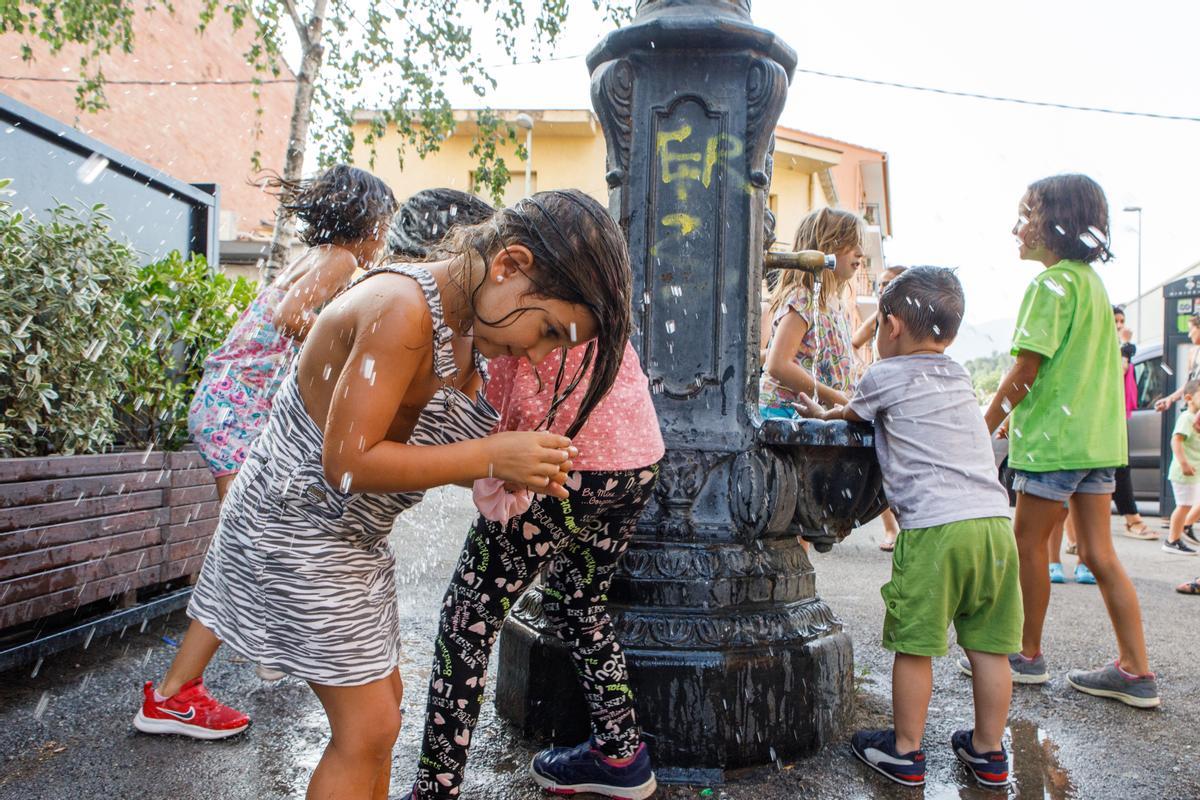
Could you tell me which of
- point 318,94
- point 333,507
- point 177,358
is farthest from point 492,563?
point 318,94

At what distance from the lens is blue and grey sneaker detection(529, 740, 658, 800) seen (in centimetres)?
228

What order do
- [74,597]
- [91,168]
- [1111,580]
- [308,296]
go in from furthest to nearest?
[91,168], [74,597], [1111,580], [308,296]

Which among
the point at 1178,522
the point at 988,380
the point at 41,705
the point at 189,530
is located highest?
the point at 988,380

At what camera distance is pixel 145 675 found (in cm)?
321

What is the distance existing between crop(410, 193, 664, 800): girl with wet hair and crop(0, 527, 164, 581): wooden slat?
1.80 m

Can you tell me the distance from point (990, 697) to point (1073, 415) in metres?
1.18

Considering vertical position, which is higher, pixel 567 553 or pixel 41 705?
pixel 567 553

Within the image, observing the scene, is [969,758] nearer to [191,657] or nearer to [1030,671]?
[1030,671]

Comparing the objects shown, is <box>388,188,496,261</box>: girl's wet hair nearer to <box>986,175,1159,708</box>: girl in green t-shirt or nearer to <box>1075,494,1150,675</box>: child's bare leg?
A: <box>986,175,1159,708</box>: girl in green t-shirt

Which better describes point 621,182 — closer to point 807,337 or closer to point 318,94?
point 807,337

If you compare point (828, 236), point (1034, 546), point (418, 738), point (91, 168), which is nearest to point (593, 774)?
point (418, 738)

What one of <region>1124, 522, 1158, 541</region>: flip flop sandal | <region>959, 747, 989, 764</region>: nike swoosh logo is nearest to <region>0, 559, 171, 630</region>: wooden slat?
<region>959, 747, 989, 764</region>: nike swoosh logo

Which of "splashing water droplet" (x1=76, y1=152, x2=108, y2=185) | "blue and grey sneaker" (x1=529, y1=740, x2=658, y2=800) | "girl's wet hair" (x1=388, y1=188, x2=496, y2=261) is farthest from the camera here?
"splashing water droplet" (x1=76, y1=152, x2=108, y2=185)

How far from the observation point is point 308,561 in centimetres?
176
